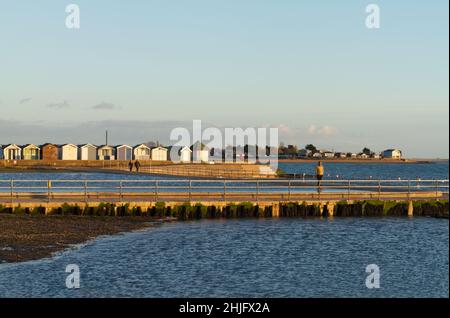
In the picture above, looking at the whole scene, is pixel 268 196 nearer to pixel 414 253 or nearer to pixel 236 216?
pixel 236 216

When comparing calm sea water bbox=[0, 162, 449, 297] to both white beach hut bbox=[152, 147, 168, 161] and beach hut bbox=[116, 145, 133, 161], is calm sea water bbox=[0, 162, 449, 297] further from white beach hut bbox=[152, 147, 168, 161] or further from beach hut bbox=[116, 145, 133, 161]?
beach hut bbox=[116, 145, 133, 161]

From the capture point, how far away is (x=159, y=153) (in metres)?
166

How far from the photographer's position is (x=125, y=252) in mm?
31703

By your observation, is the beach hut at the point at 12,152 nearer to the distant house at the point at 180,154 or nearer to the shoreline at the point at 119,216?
the distant house at the point at 180,154

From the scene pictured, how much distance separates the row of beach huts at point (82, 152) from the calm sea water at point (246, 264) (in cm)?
11895

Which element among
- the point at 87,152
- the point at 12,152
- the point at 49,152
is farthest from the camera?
the point at 87,152

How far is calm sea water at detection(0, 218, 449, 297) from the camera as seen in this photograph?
957 inches

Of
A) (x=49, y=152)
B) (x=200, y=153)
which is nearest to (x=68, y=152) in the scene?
(x=49, y=152)

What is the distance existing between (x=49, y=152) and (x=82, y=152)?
25.1 feet

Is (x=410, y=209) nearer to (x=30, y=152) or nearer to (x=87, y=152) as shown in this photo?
(x=87, y=152)

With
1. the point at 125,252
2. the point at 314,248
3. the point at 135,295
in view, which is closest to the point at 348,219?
the point at 314,248

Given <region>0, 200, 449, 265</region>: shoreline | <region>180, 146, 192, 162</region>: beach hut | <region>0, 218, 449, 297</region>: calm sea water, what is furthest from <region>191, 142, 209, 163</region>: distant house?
<region>0, 218, 449, 297</region>: calm sea water

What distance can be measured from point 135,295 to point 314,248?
13558 mm

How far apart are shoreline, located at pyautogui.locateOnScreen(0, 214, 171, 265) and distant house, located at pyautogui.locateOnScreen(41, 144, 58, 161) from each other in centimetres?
12279
